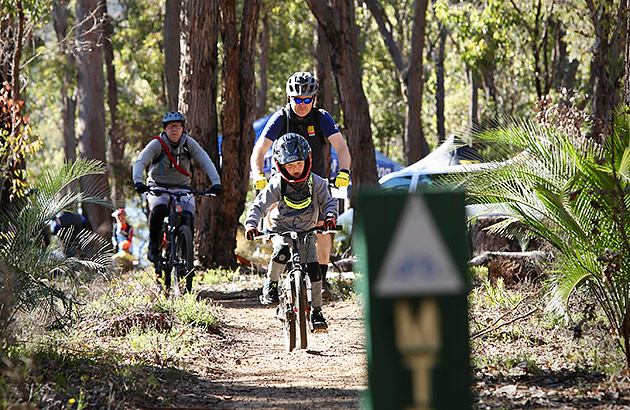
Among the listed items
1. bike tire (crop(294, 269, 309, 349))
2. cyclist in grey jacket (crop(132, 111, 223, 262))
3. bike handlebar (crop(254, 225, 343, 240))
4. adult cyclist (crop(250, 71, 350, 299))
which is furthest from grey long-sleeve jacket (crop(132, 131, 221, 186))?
bike tire (crop(294, 269, 309, 349))

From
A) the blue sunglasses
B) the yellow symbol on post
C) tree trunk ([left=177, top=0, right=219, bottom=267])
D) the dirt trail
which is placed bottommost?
the dirt trail

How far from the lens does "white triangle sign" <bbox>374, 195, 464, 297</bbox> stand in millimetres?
2268

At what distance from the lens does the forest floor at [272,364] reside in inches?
190

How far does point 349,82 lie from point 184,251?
5912 millimetres

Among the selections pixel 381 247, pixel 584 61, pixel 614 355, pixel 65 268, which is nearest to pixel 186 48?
pixel 65 268

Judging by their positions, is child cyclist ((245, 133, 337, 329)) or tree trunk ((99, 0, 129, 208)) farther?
tree trunk ((99, 0, 129, 208))

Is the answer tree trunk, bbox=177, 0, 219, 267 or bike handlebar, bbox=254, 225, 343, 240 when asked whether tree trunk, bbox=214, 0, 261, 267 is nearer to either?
tree trunk, bbox=177, 0, 219, 267

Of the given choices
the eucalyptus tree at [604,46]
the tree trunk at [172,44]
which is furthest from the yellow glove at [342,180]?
the tree trunk at [172,44]

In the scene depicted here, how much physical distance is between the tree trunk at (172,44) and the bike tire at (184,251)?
985 centimetres

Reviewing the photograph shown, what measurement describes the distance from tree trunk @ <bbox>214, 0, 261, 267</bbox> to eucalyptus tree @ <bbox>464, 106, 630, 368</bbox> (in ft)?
24.4

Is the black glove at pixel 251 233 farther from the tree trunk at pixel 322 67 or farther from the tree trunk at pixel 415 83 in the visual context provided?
the tree trunk at pixel 415 83

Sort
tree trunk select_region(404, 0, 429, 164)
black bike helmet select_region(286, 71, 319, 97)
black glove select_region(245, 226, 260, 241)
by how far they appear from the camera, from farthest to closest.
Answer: tree trunk select_region(404, 0, 429, 164)
black bike helmet select_region(286, 71, 319, 97)
black glove select_region(245, 226, 260, 241)

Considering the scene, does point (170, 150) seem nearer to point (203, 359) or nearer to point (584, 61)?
point (203, 359)

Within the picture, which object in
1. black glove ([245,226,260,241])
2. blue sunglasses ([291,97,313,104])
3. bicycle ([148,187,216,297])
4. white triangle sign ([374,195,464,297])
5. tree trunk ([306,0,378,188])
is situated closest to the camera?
white triangle sign ([374,195,464,297])
